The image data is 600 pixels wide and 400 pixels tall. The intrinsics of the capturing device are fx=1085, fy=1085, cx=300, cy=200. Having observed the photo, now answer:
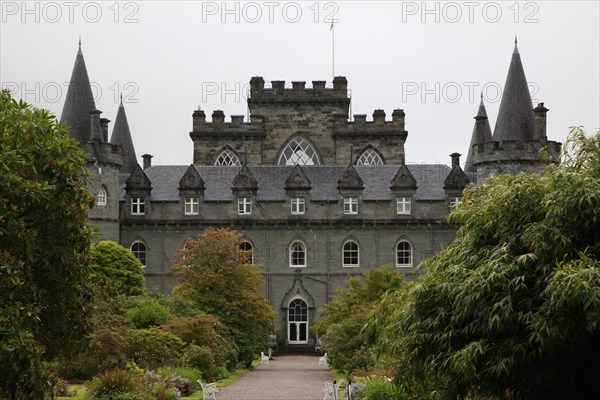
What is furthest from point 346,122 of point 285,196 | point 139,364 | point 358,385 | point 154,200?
point 358,385

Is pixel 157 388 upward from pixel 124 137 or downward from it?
downward

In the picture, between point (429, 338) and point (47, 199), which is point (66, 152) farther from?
point (429, 338)

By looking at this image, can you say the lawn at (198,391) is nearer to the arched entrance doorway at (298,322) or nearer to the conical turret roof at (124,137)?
the arched entrance doorway at (298,322)

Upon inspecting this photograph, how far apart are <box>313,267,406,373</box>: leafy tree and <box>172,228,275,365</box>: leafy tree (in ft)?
10.1

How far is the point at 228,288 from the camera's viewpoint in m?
50.2

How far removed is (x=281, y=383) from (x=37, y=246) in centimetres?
1994

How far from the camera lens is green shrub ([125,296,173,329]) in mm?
41594

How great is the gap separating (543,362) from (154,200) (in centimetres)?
4952

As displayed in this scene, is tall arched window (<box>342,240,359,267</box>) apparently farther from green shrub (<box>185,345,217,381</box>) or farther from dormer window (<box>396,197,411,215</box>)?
green shrub (<box>185,345,217,381</box>)

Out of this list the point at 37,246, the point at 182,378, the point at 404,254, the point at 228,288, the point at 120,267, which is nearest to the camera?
the point at 37,246

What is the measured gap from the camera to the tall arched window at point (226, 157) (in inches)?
2916

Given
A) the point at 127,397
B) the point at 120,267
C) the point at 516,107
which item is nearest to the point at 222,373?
the point at 127,397

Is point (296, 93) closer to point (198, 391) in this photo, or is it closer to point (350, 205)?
point (350, 205)

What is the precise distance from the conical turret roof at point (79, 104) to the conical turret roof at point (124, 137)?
41.0 ft
